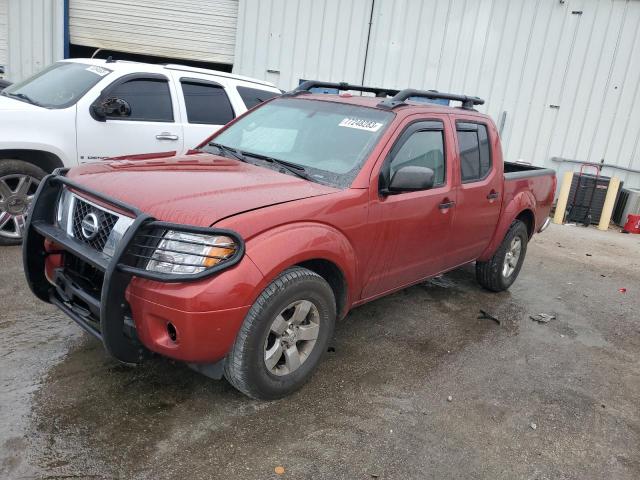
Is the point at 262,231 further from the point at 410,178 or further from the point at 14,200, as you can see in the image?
the point at 14,200

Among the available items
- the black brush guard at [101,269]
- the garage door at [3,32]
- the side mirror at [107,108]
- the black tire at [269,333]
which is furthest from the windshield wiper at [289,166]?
the garage door at [3,32]

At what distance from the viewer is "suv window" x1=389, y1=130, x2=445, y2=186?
363 centimetres

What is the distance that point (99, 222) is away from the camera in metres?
2.75

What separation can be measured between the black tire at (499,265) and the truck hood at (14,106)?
467 cm

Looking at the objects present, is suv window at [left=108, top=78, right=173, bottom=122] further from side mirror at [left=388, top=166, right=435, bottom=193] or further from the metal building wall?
the metal building wall

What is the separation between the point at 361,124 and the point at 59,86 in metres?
3.61

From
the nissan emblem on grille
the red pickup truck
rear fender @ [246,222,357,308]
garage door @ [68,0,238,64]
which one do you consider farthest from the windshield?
garage door @ [68,0,238,64]

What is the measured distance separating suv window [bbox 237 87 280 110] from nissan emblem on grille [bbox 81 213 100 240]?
4040mm

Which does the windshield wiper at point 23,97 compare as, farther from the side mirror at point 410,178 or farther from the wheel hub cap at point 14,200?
the side mirror at point 410,178

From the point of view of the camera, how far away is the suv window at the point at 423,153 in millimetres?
3631

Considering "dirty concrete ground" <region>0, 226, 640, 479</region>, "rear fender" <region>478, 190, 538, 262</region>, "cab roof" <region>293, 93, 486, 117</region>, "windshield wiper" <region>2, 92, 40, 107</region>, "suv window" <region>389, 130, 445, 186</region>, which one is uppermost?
"cab roof" <region>293, 93, 486, 117</region>

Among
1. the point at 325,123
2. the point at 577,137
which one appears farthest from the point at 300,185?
the point at 577,137

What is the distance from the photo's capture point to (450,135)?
4152 mm

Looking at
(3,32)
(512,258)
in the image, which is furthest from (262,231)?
(3,32)
